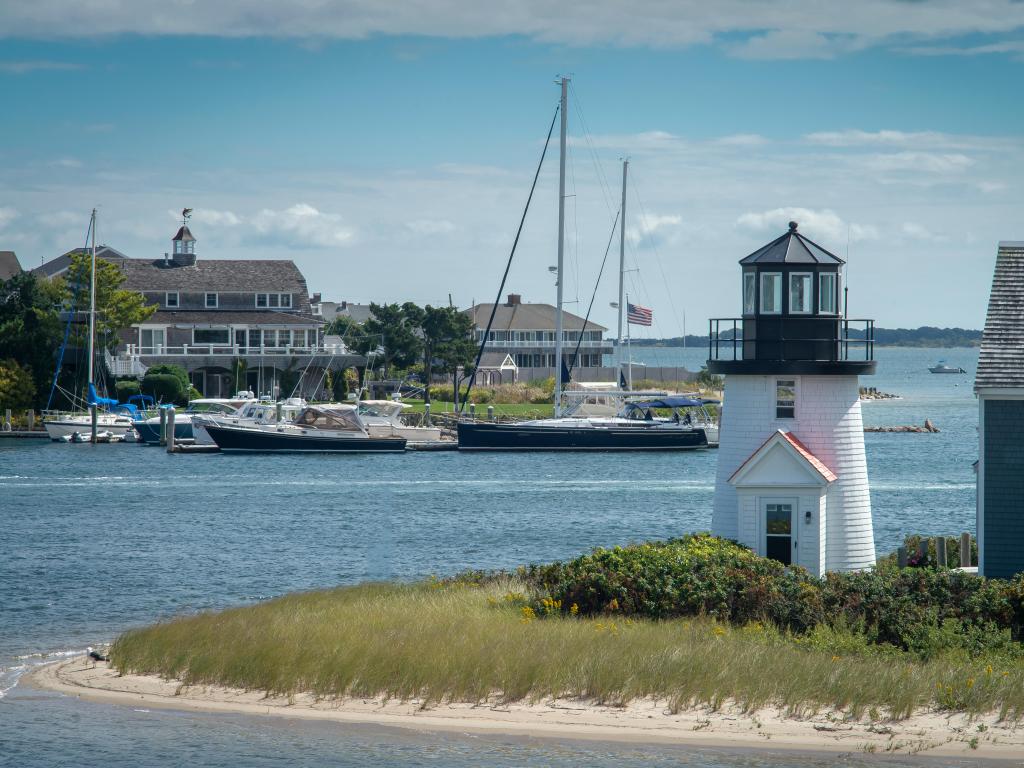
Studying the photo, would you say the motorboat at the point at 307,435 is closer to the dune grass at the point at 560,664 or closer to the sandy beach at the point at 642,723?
the dune grass at the point at 560,664

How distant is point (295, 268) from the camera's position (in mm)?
96875

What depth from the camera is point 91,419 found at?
71.8 meters

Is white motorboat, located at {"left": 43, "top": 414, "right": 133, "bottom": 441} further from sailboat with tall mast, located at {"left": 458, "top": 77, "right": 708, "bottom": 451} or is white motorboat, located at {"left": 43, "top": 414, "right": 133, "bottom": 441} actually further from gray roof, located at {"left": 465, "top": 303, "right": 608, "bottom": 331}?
gray roof, located at {"left": 465, "top": 303, "right": 608, "bottom": 331}

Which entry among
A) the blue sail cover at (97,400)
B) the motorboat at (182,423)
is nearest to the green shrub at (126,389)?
the blue sail cover at (97,400)

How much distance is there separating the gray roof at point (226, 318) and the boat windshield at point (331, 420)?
21594 mm

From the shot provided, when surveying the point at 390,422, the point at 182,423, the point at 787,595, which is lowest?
the point at 787,595

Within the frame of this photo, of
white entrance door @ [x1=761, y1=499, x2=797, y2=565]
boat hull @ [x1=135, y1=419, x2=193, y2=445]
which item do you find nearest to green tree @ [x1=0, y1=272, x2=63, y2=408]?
boat hull @ [x1=135, y1=419, x2=193, y2=445]

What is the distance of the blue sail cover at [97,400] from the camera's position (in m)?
72.9

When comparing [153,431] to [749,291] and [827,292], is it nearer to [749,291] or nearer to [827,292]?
[749,291]

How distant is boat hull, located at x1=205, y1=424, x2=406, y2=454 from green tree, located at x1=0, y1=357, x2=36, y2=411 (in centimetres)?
1524

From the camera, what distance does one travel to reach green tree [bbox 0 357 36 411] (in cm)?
7512

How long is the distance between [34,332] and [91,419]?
9.80 metres

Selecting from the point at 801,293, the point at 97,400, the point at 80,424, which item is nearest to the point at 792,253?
the point at 801,293

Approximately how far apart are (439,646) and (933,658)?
695 centimetres
